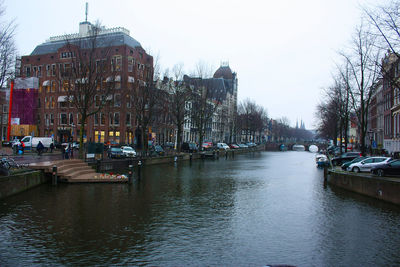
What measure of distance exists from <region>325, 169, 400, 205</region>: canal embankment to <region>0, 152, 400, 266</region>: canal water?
0.63m

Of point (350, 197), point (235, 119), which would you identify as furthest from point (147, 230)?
point (235, 119)

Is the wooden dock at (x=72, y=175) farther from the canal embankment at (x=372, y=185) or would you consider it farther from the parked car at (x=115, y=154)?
the canal embankment at (x=372, y=185)

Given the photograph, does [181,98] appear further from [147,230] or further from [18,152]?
[147,230]

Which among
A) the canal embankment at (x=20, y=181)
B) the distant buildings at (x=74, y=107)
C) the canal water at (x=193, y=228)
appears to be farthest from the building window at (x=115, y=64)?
the canal water at (x=193, y=228)

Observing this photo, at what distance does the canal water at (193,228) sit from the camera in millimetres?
10773

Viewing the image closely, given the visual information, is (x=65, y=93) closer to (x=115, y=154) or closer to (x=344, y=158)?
(x=115, y=154)

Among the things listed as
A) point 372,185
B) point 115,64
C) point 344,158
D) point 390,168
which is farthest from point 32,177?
point 344,158

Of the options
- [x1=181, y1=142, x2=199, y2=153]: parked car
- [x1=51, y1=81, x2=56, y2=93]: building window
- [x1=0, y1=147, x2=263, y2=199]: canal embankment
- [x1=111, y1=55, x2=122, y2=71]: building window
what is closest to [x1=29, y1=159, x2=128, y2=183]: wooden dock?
[x1=0, y1=147, x2=263, y2=199]: canal embankment

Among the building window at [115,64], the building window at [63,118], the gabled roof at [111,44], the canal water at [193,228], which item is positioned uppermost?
the gabled roof at [111,44]

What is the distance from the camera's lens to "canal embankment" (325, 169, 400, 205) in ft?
66.0

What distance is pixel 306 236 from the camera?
13.4 m

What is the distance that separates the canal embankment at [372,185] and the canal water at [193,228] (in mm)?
630

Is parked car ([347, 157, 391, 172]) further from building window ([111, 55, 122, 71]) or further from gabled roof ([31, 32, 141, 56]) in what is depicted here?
gabled roof ([31, 32, 141, 56])

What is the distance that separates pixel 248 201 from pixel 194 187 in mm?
6311
